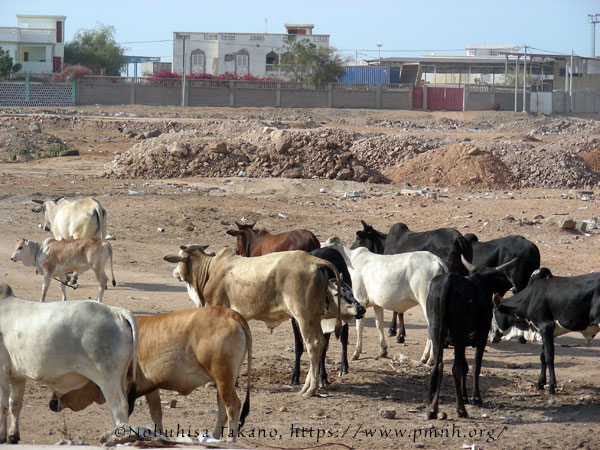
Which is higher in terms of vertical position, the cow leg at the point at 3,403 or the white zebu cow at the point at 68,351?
the white zebu cow at the point at 68,351

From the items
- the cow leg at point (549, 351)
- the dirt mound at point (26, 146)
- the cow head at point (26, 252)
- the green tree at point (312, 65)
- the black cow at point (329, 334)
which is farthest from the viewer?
the green tree at point (312, 65)

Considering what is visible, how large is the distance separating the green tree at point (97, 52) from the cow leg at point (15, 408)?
250 feet

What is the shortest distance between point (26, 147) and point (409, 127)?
26194 mm

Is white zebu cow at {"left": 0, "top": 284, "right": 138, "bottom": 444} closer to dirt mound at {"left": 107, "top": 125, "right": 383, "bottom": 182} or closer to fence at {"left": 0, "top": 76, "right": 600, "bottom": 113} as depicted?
Answer: dirt mound at {"left": 107, "top": 125, "right": 383, "bottom": 182}

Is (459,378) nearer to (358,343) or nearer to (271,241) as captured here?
(358,343)

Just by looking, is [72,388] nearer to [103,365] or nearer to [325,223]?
[103,365]

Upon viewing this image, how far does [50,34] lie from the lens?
79.1 metres

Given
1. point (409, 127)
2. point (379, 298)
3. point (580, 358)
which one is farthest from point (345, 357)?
point (409, 127)

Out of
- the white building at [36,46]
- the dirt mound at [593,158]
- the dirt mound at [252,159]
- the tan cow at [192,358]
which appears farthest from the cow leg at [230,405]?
the white building at [36,46]

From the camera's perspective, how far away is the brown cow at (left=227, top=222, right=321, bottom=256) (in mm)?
12039

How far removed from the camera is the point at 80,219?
1507cm

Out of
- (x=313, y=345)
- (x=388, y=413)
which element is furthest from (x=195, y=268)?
(x=388, y=413)

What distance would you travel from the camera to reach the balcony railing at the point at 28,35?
253 ft

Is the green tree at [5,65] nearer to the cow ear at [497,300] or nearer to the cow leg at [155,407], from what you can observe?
the cow ear at [497,300]
